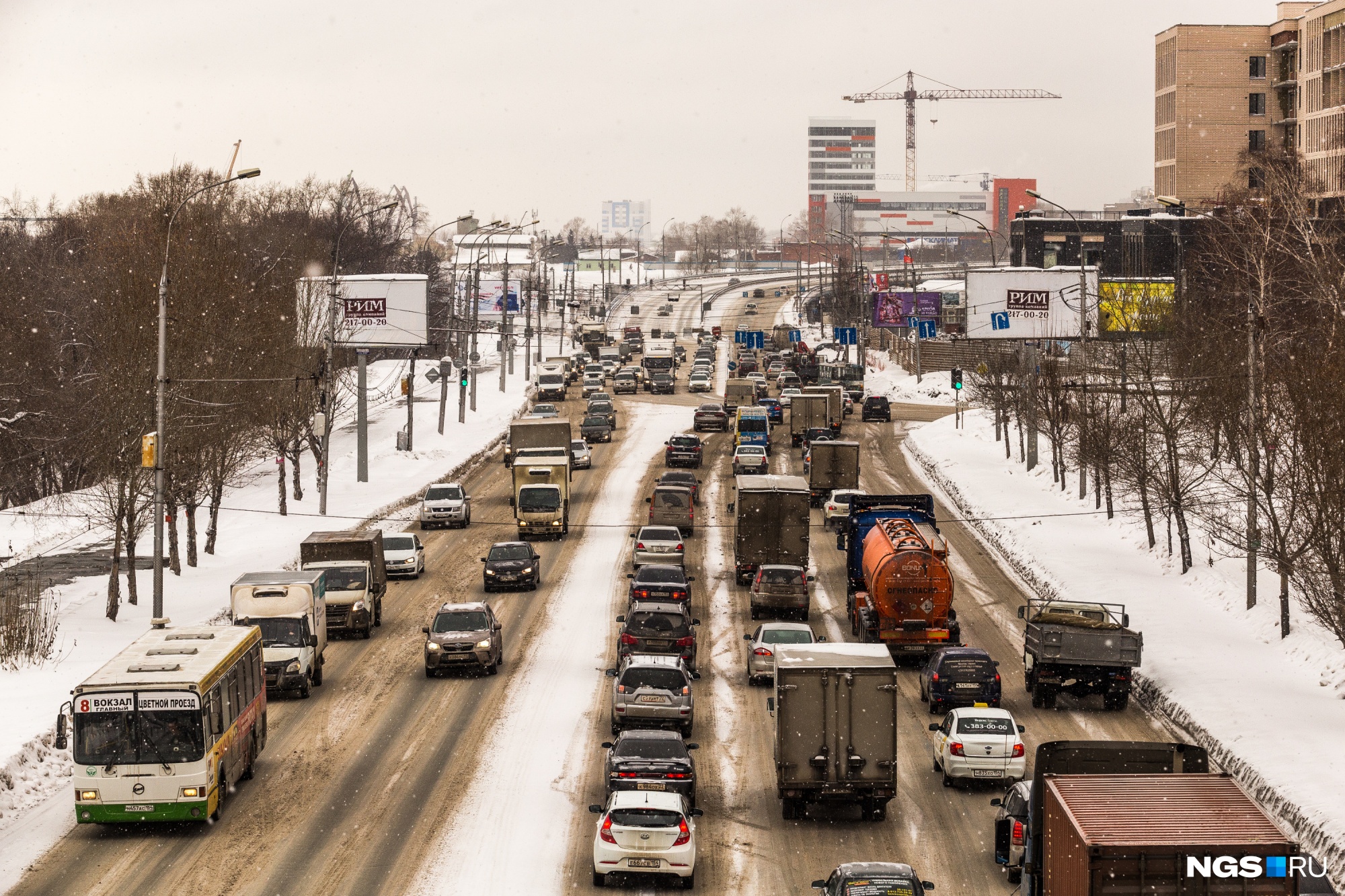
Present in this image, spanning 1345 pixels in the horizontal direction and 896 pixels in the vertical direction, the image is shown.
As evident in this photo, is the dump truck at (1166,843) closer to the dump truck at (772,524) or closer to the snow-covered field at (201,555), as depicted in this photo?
the snow-covered field at (201,555)

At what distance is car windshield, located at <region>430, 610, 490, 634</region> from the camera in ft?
110

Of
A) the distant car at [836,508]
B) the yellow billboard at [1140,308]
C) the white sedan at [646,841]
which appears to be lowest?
the white sedan at [646,841]

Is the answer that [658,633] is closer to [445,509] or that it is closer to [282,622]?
[282,622]

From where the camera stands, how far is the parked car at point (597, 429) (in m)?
74.5

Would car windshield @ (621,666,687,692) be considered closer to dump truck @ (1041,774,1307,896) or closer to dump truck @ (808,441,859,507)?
dump truck @ (1041,774,1307,896)

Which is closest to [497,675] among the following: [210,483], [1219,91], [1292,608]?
[210,483]

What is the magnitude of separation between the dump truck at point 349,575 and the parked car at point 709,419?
38.8 m

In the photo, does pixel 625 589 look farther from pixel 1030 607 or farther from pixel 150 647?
pixel 150 647

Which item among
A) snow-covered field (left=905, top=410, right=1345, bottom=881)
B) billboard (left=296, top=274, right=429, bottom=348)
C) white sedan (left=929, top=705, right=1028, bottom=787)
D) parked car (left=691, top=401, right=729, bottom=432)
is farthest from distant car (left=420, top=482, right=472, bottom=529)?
white sedan (left=929, top=705, right=1028, bottom=787)

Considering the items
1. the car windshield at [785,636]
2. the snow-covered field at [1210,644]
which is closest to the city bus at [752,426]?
the snow-covered field at [1210,644]

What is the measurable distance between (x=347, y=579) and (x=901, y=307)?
239 feet

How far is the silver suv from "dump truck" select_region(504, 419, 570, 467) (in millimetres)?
32598

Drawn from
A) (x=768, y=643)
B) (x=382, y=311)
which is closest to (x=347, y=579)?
(x=768, y=643)

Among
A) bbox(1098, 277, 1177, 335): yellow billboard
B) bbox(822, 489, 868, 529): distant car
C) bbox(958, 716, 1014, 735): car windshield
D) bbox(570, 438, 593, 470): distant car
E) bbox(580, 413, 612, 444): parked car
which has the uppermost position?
bbox(1098, 277, 1177, 335): yellow billboard
